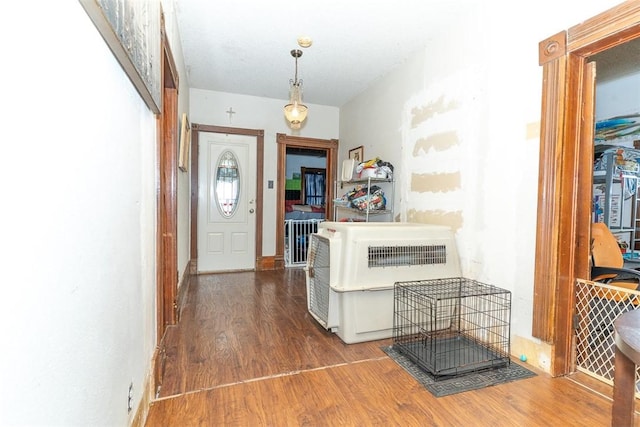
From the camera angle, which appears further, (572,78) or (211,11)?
(211,11)

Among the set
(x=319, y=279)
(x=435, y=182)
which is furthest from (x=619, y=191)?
(x=319, y=279)

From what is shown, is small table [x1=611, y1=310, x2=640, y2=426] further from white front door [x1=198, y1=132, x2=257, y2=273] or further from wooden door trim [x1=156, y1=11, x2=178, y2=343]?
white front door [x1=198, y1=132, x2=257, y2=273]

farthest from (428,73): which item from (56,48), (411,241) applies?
(56,48)

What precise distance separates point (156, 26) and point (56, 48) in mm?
1126

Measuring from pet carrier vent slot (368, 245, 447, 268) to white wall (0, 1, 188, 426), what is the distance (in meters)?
1.53

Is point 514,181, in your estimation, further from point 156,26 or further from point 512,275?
point 156,26

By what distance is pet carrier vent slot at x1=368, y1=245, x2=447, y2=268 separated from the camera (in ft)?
7.48

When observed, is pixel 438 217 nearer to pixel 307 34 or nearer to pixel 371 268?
pixel 371 268

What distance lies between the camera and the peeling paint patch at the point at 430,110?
8.66 feet

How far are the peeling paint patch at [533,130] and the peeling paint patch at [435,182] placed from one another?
0.62m

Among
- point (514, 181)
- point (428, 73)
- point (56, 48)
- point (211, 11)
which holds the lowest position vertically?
point (514, 181)

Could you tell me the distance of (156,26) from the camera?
1592 mm

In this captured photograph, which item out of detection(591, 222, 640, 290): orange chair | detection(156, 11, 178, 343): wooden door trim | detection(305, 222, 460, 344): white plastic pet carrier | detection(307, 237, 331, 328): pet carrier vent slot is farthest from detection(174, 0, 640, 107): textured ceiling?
detection(307, 237, 331, 328): pet carrier vent slot

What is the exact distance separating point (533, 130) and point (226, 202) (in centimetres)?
369
